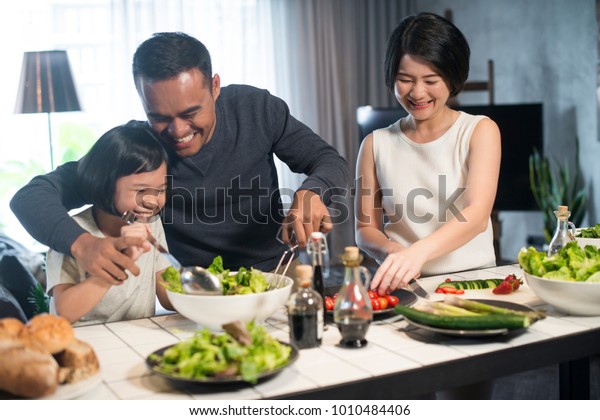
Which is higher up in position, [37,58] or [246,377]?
[37,58]

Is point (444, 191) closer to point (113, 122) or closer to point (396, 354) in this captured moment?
point (396, 354)

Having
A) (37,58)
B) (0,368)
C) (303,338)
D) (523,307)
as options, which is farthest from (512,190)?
(0,368)

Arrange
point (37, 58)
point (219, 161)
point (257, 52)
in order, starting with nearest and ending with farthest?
point (219, 161) → point (37, 58) → point (257, 52)

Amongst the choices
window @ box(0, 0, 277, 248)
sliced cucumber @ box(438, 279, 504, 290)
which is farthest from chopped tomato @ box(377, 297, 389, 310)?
window @ box(0, 0, 277, 248)

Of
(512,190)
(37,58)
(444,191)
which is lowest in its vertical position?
(512,190)

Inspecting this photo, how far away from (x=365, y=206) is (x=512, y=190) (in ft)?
9.16

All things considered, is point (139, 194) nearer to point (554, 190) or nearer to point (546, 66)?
point (554, 190)

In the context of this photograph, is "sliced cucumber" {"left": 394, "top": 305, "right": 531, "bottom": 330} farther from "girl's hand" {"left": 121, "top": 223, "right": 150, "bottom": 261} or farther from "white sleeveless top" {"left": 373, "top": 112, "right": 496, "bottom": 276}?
"white sleeveless top" {"left": 373, "top": 112, "right": 496, "bottom": 276}

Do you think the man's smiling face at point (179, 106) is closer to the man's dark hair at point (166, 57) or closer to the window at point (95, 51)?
the man's dark hair at point (166, 57)

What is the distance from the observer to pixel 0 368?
1.17m

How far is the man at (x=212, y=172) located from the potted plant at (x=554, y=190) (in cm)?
278

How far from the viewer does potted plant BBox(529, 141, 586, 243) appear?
4.56 meters

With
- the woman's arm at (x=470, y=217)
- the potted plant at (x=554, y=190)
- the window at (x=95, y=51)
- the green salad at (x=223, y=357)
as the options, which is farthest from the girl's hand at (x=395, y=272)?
the window at (x=95, y=51)

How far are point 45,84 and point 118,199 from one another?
7.90ft
